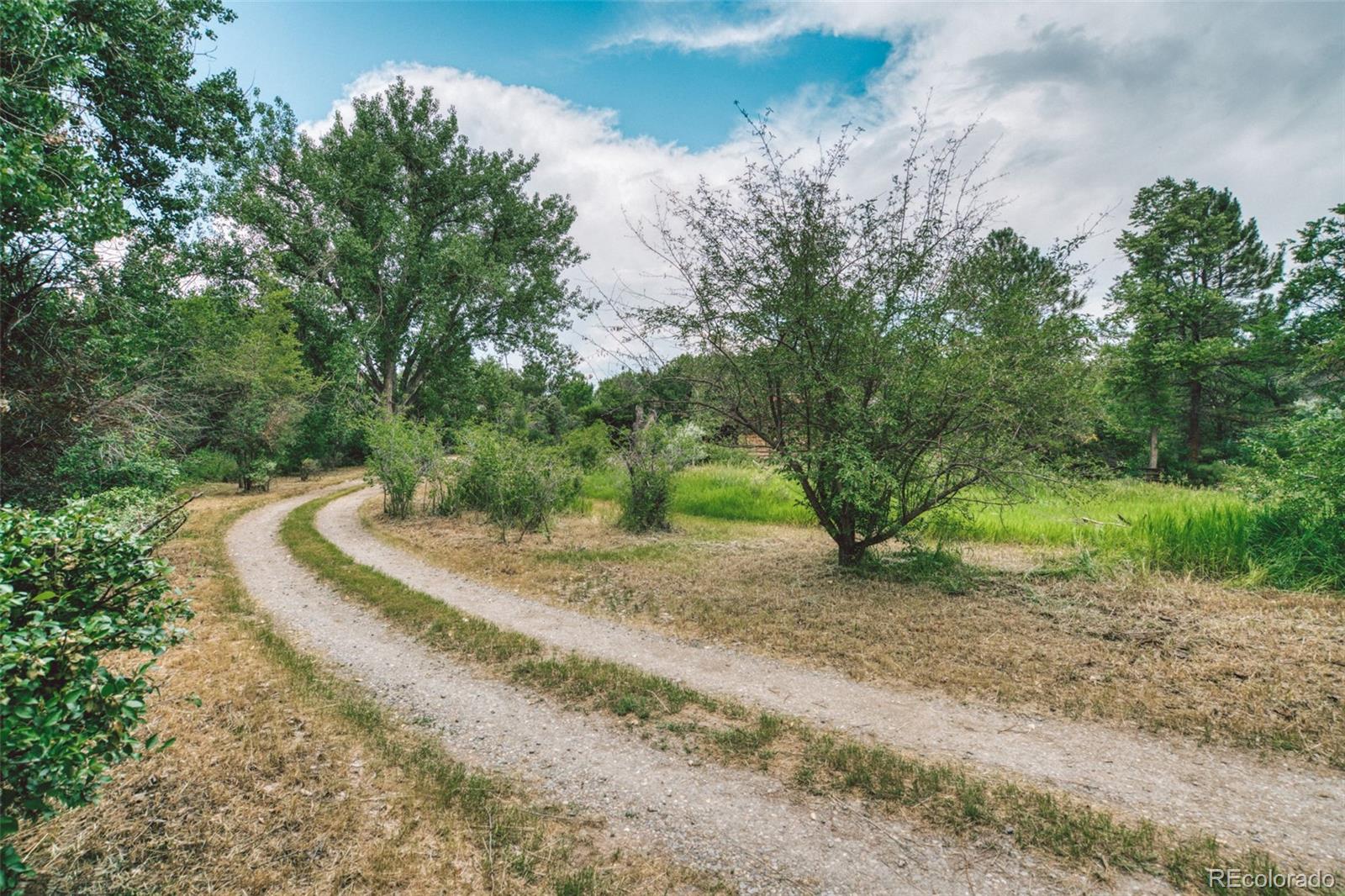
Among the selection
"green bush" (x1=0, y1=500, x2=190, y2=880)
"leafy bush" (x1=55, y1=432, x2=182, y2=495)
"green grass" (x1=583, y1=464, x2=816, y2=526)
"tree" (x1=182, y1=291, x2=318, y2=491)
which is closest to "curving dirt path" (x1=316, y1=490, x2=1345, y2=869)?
"green bush" (x1=0, y1=500, x2=190, y2=880)

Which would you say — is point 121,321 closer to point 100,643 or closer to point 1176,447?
point 100,643

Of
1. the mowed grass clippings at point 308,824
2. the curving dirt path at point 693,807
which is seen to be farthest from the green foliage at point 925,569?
the mowed grass clippings at point 308,824

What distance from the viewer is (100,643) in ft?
7.12

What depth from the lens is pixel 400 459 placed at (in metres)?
13.5

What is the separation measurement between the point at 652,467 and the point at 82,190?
30.9 feet

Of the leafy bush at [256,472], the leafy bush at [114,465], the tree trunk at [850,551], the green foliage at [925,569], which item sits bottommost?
the green foliage at [925,569]

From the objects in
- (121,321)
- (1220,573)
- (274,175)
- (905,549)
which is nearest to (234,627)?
(121,321)

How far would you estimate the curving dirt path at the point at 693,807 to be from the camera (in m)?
2.60

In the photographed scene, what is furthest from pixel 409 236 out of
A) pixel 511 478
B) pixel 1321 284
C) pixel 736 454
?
pixel 1321 284

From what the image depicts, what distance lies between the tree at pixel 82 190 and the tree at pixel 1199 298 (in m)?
31.7

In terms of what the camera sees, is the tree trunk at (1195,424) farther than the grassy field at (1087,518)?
Yes

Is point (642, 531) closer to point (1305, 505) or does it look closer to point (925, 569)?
point (925, 569)
